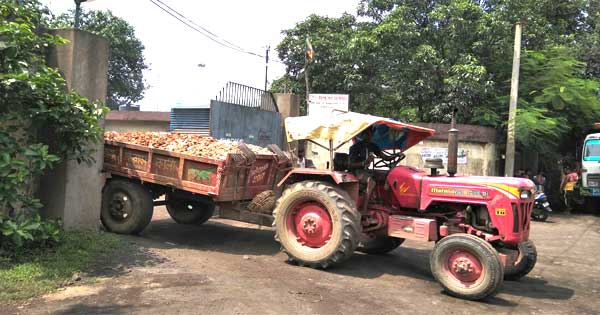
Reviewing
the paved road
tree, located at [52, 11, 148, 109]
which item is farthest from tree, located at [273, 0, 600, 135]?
tree, located at [52, 11, 148, 109]

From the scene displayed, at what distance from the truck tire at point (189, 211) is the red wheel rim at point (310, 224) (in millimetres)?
2947

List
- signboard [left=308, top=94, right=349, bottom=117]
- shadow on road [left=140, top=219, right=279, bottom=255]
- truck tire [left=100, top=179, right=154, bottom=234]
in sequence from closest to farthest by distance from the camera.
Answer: shadow on road [left=140, top=219, right=279, bottom=255]
truck tire [left=100, top=179, right=154, bottom=234]
signboard [left=308, top=94, right=349, bottom=117]

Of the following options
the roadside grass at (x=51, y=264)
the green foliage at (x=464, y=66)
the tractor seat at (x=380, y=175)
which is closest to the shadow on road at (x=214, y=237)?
the roadside grass at (x=51, y=264)

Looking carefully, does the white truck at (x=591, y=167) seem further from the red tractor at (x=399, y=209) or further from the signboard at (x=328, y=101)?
the red tractor at (x=399, y=209)

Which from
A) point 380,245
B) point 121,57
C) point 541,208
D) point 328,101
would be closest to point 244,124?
point 328,101

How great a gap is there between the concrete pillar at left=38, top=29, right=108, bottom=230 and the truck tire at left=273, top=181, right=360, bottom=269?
2.93 meters

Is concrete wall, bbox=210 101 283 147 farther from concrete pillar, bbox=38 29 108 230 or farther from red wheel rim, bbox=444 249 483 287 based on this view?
red wheel rim, bbox=444 249 483 287

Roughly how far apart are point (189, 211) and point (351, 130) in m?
4.46

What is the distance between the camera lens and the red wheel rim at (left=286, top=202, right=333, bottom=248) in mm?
7289

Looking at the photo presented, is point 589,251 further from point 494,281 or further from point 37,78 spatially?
point 37,78

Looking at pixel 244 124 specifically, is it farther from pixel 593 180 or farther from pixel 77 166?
pixel 593 180

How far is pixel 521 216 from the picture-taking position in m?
6.34

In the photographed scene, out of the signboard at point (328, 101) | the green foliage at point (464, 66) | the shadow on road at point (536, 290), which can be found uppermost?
the green foliage at point (464, 66)

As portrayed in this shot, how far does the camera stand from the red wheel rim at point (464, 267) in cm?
609
